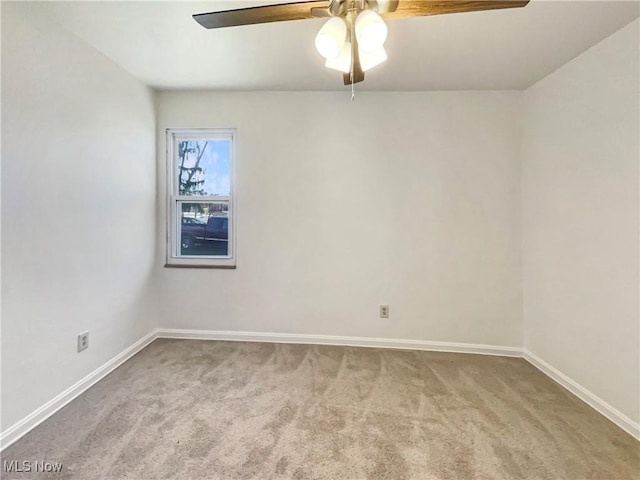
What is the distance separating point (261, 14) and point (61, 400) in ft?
8.12

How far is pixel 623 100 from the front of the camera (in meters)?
1.86

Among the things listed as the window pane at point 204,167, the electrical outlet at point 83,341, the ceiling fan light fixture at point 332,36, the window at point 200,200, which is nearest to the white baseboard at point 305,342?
the electrical outlet at point 83,341

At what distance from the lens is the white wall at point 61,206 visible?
1.67 metres

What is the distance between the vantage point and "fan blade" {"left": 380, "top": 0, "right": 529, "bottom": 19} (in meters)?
1.18

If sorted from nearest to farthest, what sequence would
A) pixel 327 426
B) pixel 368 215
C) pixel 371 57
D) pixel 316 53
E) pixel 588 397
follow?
pixel 371 57
pixel 327 426
pixel 588 397
pixel 316 53
pixel 368 215

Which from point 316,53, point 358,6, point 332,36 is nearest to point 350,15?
point 358,6

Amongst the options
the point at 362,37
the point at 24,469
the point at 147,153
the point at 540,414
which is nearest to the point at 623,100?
the point at 362,37

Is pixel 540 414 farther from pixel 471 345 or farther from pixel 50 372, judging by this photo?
pixel 50 372

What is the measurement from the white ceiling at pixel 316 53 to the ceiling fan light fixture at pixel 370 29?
2.86 ft

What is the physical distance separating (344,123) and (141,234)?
2110 millimetres

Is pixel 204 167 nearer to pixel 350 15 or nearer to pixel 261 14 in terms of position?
pixel 261 14

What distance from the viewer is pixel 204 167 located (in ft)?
10.3

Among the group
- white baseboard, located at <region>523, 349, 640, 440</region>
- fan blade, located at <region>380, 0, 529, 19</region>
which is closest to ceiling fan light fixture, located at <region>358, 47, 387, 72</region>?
fan blade, located at <region>380, 0, 529, 19</region>

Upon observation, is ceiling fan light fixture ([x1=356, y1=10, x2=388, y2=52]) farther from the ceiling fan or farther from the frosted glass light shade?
the frosted glass light shade
